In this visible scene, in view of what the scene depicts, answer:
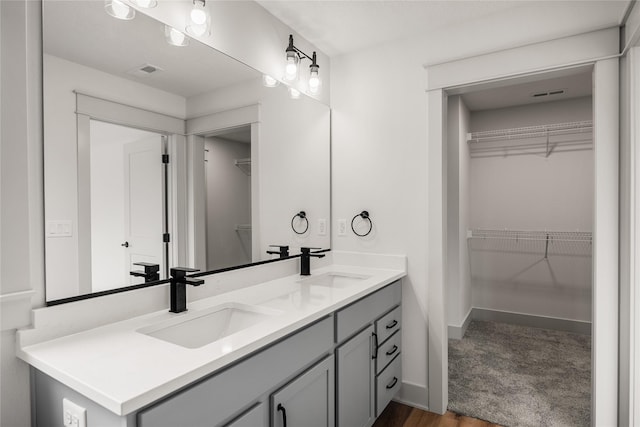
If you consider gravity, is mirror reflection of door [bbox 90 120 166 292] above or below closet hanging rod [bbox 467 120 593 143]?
below

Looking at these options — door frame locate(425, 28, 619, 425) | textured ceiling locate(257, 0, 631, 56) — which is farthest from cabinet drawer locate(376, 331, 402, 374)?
textured ceiling locate(257, 0, 631, 56)

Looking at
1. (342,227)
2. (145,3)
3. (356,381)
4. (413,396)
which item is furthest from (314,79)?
(413,396)

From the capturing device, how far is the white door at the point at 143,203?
1.46 metres

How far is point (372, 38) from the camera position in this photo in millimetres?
2432

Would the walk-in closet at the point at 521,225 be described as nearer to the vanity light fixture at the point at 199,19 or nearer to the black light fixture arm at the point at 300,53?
the black light fixture arm at the point at 300,53

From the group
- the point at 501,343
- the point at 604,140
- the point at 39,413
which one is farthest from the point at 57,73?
the point at 501,343

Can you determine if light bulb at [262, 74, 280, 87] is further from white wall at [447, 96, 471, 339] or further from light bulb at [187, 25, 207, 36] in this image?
white wall at [447, 96, 471, 339]

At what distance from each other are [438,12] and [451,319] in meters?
2.73

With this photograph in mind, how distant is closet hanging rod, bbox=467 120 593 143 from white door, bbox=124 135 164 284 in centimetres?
334

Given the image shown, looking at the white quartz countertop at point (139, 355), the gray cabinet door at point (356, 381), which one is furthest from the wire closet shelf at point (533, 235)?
the white quartz countertop at point (139, 355)

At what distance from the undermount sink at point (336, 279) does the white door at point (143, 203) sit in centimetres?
98

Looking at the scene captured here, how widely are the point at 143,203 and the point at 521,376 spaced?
2.90 meters

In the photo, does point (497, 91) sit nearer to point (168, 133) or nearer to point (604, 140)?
point (604, 140)

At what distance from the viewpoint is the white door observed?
4.79ft
